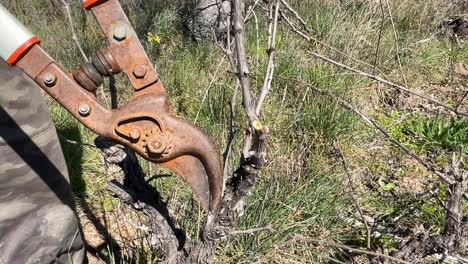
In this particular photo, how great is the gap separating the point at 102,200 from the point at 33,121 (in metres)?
1.02

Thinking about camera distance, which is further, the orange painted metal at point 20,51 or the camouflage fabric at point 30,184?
the camouflage fabric at point 30,184

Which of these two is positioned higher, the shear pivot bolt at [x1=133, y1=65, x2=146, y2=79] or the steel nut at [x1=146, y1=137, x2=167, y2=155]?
the shear pivot bolt at [x1=133, y1=65, x2=146, y2=79]

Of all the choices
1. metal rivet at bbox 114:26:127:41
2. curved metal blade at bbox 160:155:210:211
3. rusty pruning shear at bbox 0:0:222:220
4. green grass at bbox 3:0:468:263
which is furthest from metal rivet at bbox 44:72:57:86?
green grass at bbox 3:0:468:263

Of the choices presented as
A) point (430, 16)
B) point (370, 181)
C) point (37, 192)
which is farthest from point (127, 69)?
point (430, 16)

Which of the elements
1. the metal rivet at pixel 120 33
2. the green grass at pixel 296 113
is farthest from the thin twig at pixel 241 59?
the green grass at pixel 296 113

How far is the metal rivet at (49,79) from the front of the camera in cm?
96

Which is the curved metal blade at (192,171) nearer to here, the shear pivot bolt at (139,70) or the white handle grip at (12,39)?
the shear pivot bolt at (139,70)

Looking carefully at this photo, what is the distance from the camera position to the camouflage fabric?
143cm

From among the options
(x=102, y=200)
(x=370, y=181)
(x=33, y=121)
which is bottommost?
(x=370, y=181)

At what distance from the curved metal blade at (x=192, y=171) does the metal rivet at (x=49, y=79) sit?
0.31m

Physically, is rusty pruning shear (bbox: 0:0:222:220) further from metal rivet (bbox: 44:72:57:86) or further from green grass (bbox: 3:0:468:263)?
green grass (bbox: 3:0:468:263)

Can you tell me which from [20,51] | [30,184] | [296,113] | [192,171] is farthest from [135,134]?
[296,113]

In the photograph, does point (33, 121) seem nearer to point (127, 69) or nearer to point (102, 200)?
point (127, 69)

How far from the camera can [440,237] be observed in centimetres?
152
